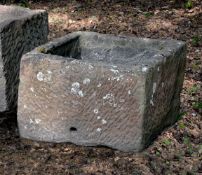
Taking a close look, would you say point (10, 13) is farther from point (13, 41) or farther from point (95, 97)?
point (95, 97)

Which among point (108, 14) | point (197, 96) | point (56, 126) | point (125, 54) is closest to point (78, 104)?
point (56, 126)

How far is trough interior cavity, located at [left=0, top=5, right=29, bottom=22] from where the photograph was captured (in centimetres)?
384

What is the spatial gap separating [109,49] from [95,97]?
25.2 inches

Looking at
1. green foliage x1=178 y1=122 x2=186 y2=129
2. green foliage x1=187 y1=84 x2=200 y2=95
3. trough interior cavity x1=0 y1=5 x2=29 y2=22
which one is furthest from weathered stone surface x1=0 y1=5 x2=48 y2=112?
green foliage x1=187 y1=84 x2=200 y2=95

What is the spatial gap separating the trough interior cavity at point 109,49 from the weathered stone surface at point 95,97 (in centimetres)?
6

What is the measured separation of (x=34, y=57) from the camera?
3.39m

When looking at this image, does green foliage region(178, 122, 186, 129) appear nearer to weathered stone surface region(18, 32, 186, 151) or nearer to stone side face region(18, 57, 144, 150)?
weathered stone surface region(18, 32, 186, 151)

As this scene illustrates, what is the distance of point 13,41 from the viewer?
12.1 ft

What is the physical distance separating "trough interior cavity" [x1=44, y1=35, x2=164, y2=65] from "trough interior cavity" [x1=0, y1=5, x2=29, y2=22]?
16.5 inches

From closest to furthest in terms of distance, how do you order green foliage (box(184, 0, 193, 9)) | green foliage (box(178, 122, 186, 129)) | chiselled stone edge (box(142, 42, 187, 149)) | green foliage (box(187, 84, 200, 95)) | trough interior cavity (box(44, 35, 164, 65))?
1. chiselled stone edge (box(142, 42, 187, 149))
2. trough interior cavity (box(44, 35, 164, 65))
3. green foliage (box(178, 122, 186, 129))
4. green foliage (box(187, 84, 200, 95))
5. green foliage (box(184, 0, 193, 9))

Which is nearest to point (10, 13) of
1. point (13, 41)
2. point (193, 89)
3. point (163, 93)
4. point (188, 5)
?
point (13, 41)

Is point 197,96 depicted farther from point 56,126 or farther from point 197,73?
point 56,126

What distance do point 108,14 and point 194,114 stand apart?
2.82m

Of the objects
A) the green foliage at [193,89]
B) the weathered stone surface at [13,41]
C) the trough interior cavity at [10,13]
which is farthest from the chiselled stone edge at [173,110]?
the trough interior cavity at [10,13]
